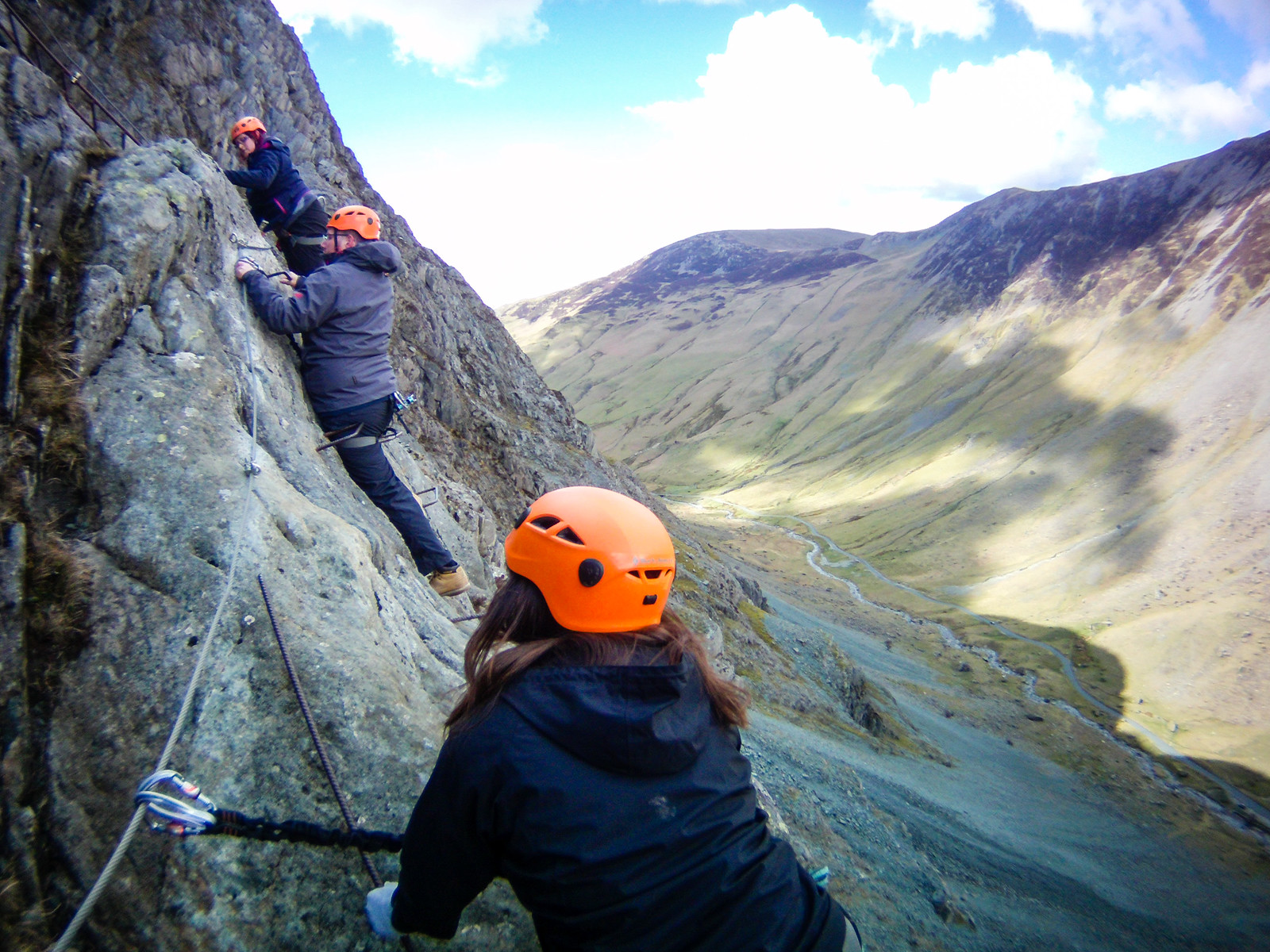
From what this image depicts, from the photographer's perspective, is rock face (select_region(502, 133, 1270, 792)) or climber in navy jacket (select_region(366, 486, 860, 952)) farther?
rock face (select_region(502, 133, 1270, 792))

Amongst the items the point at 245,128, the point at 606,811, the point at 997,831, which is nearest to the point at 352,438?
the point at 245,128

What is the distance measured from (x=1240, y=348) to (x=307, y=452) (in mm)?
158280

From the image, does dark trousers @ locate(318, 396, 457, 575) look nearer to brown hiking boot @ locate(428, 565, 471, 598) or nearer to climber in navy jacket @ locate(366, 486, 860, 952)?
brown hiking boot @ locate(428, 565, 471, 598)

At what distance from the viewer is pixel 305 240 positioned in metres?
12.9

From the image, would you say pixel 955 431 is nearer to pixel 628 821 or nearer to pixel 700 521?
pixel 700 521

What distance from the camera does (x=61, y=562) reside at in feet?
17.2

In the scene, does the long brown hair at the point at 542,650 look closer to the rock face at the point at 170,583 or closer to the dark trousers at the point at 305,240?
the rock face at the point at 170,583

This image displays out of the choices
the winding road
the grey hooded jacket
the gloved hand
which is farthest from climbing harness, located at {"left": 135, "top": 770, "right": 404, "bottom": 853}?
the winding road

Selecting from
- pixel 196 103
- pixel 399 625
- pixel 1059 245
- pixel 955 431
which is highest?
pixel 1059 245

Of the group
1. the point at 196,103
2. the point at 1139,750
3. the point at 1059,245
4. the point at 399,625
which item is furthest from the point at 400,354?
the point at 1059,245

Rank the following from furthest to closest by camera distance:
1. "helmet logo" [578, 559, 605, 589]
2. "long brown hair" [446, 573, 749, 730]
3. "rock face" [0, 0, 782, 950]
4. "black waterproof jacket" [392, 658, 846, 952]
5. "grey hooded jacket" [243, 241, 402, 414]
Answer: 1. "grey hooded jacket" [243, 241, 402, 414]
2. "rock face" [0, 0, 782, 950]
3. "helmet logo" [578, 559, 605, 589]
4. "long brown hair" [446, 573, 749, 730]
5. "black waterproof jacket" [392, 658, 846, 952]

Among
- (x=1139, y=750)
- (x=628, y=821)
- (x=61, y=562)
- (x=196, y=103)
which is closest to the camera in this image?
(x=628, y=821)

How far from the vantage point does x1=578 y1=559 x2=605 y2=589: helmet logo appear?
13.9ft

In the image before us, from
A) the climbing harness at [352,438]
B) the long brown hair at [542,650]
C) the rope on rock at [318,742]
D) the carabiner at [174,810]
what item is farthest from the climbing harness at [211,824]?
the climbing harness at [352,438]
